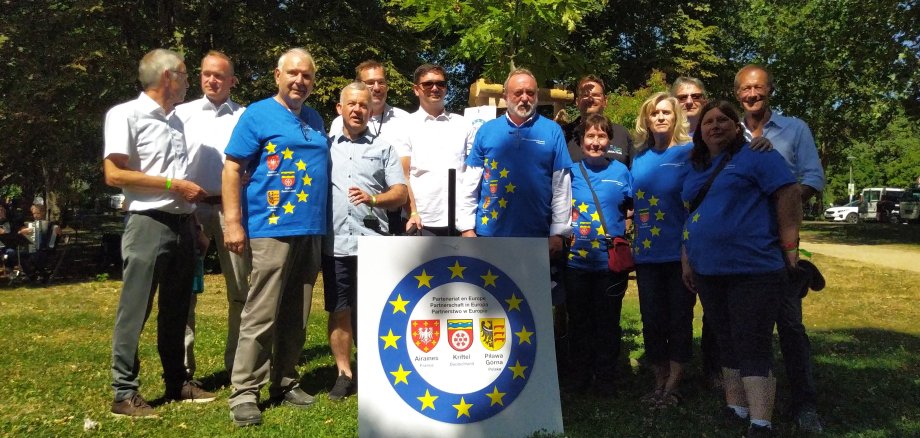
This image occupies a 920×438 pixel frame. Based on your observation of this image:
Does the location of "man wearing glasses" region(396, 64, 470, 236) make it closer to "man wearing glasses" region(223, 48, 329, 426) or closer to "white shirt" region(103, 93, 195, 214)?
"man wearing glasses" region(223, 48, 329, 426)

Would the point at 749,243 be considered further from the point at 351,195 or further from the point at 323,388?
the point at 323,388

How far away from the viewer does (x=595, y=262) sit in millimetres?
5551

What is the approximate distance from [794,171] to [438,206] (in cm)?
239

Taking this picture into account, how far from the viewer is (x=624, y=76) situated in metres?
30.6

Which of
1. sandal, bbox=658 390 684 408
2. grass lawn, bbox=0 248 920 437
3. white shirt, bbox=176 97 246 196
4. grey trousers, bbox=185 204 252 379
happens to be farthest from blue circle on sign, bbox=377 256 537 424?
white shirt, bbox=176 97 246 196

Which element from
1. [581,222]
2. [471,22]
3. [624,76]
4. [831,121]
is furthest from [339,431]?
[831,121]

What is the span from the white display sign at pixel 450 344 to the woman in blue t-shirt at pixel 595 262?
45.9 inches

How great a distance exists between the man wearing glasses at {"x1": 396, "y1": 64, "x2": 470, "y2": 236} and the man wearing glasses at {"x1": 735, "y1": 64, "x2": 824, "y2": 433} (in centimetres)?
195

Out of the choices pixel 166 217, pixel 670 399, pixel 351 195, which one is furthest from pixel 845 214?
pixel 166 217

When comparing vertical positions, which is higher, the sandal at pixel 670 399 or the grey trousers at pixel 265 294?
the grey trousers at pixel 265 294

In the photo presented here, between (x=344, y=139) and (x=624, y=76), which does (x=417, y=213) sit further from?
(x=624, y=76)

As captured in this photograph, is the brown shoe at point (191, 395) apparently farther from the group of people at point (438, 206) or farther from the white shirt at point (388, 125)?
the white shirt at point (388, 125)

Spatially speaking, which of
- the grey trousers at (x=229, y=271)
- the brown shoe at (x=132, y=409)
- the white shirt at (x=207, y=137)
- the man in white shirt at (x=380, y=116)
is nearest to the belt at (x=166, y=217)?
the white shirt at (x=207, y=137)

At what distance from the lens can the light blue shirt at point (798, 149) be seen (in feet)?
16.8
